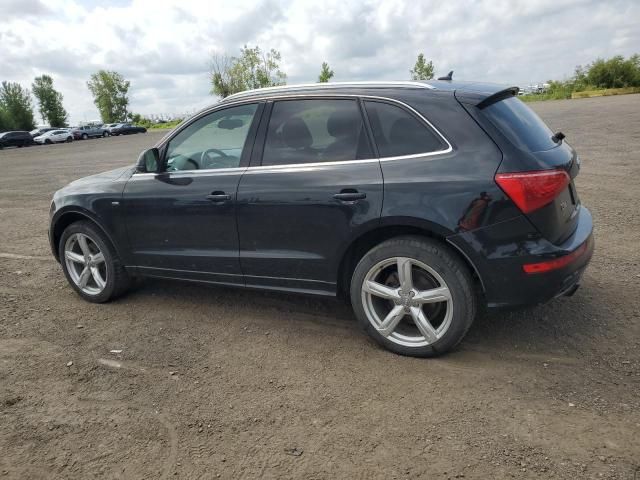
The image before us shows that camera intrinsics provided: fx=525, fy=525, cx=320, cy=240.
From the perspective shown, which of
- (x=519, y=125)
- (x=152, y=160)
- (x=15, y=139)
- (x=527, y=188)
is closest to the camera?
(x=527, y=188)

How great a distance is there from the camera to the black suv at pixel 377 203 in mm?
3137

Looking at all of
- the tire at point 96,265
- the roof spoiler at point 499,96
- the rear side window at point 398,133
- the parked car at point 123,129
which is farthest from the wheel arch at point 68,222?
the parked car at point 123,129

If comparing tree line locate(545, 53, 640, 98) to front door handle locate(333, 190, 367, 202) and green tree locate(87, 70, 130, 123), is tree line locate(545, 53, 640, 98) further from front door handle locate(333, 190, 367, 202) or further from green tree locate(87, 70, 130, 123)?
green tree locate(87, 70, 130, 123)

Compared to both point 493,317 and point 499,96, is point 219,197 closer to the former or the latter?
point 499,96

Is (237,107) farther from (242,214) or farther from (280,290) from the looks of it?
(280,290)

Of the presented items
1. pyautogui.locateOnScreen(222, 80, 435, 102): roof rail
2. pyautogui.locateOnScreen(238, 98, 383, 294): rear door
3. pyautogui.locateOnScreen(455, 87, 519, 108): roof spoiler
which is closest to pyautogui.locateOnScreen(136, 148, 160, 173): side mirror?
pyautogui.locateOnScreen(222, 80, 435, 102): roof rail

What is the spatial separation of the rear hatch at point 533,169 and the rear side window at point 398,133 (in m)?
0.33

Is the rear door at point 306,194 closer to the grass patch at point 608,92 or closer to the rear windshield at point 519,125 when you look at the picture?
the rear windshield at point 519,125

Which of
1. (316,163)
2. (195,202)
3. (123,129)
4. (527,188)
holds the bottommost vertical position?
(123,129)

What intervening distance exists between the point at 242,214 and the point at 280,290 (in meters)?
0.64

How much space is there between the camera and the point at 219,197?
393 cm

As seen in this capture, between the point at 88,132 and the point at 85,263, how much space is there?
48.9m

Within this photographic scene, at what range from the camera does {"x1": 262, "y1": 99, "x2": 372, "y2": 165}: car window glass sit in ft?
11.7

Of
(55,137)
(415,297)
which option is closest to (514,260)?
(415,297)
